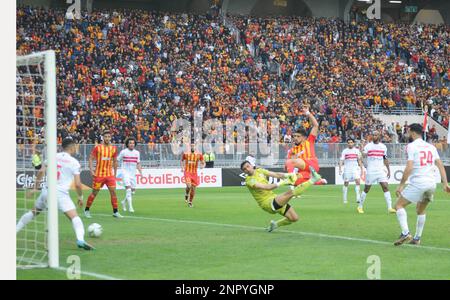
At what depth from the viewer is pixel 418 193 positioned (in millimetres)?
14242

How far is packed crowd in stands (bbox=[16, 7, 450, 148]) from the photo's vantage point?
42.6 meters

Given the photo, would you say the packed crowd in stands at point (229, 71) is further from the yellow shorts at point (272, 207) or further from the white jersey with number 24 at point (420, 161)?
the white jersey with number 24 at point (420, 161)

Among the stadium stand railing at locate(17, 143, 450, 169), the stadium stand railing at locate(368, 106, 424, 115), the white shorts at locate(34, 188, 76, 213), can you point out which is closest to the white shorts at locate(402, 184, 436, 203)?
the white shorts at locate(34, 188, 76, 213)

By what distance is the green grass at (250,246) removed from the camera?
37.6ft

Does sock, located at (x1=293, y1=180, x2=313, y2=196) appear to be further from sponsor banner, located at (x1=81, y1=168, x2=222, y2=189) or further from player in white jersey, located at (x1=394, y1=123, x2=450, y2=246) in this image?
sponsor banner, located at (x1=81, y1=168, x2=222, y2=189)

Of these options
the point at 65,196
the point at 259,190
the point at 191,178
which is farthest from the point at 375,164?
the point at 65,196

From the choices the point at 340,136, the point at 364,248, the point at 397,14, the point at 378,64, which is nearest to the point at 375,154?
the point at 364,248

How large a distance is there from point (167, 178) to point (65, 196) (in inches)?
987

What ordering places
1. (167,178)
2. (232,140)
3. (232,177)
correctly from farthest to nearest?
(232,140), (232,177), (167,178)

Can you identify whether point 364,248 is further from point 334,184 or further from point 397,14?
point 397,14

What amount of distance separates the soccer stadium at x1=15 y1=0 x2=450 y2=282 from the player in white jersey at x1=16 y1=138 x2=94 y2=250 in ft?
0.09

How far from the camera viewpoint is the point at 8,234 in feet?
35.4

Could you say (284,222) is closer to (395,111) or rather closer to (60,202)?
(60,202)
